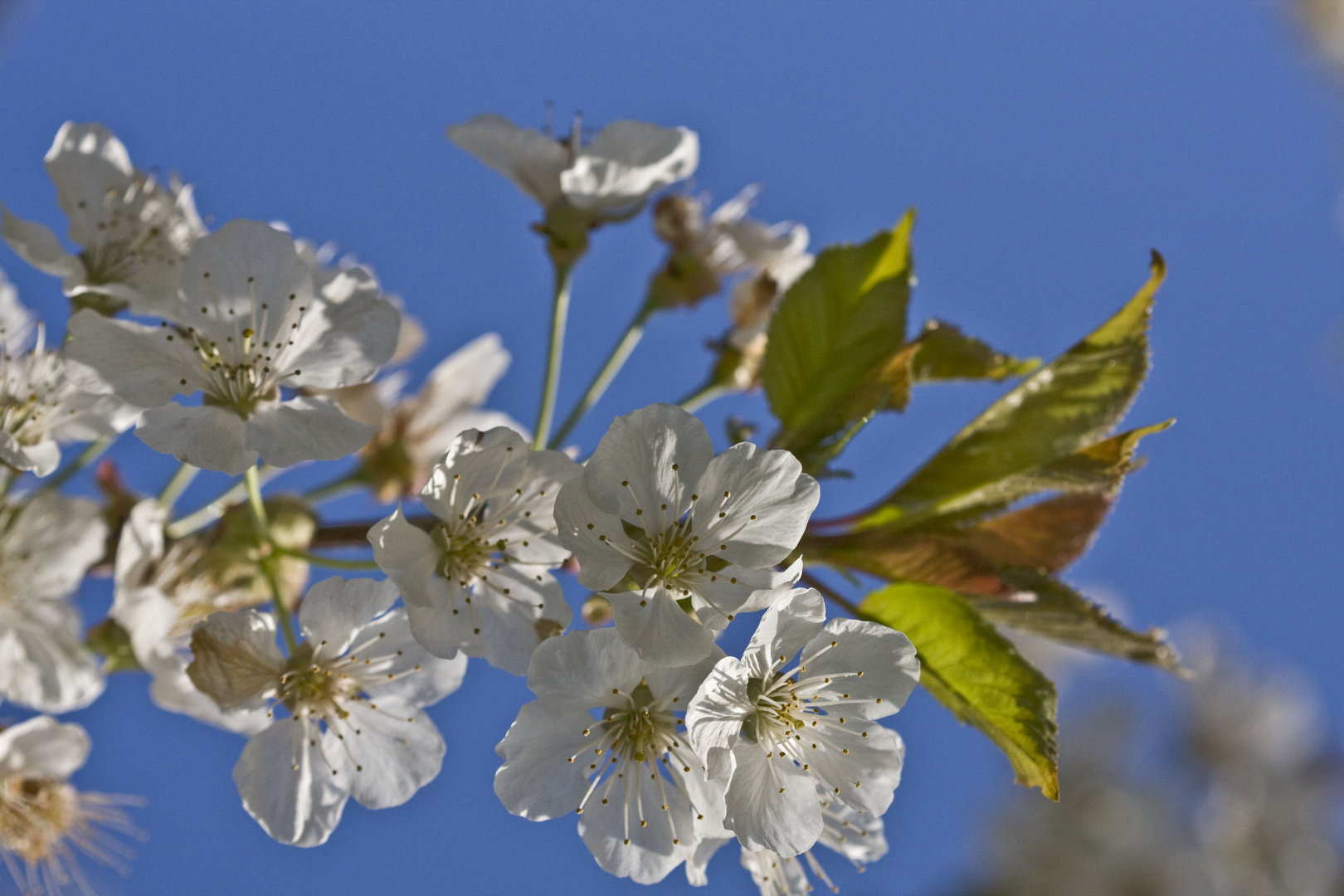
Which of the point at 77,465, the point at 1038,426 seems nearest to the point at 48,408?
the point at 77,465

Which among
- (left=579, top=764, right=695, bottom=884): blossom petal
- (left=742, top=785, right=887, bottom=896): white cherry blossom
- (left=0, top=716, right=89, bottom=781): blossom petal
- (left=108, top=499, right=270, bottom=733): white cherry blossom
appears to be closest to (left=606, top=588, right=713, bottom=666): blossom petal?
(left=579, top=764, right=695, bottom=884): blossom petal

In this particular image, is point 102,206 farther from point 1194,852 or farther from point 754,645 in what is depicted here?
point 1194,852

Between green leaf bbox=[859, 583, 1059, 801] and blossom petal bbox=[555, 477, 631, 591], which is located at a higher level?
blossom petal bbox=[555, 477, 631, 591]

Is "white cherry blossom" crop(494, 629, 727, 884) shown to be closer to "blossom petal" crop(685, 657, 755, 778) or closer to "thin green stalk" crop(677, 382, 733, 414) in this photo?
"blossom petal" crop(685, 657, 755, 778)

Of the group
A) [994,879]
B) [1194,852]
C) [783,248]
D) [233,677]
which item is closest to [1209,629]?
[1194,852]

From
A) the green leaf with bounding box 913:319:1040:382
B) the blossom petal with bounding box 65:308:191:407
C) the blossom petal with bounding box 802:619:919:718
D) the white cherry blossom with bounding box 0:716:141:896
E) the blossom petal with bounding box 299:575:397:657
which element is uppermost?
the green leaf with bounding box 913:319:1040:382

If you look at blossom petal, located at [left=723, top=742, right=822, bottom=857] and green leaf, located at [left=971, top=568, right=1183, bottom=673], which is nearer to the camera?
blossom petal, located at [left=723, top=742, right=822, bottom=857]

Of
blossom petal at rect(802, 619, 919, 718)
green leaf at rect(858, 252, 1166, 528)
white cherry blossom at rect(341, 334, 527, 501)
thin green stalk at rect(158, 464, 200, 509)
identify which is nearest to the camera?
blossom petal at rect(802, 619, 919, 718)

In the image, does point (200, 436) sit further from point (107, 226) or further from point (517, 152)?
point (517, 152)

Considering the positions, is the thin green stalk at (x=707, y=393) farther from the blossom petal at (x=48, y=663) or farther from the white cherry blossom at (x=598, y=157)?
the blossom petal at (x=48, y=663)
